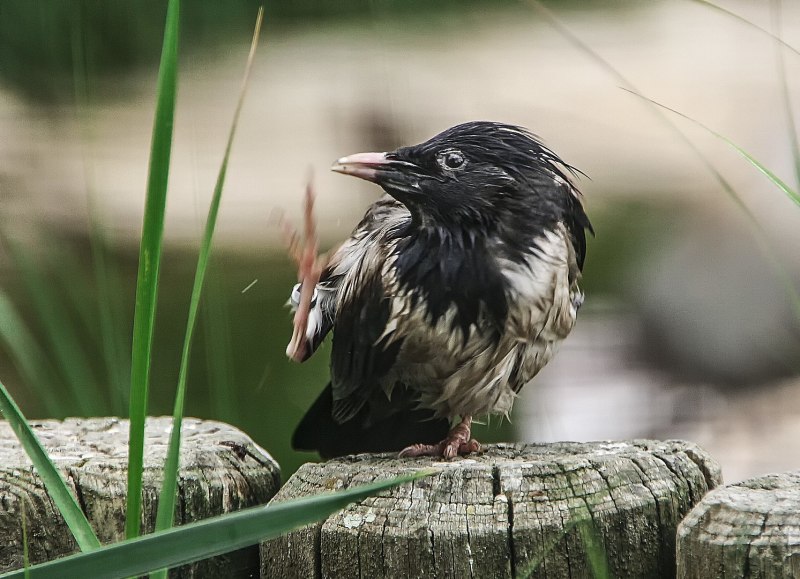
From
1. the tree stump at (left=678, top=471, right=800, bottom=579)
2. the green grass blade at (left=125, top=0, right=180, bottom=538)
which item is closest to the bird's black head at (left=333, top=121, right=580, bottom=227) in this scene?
the tree stump at (left=678, top=471, right=800, bottom=579)

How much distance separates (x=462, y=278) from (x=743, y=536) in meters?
0.97

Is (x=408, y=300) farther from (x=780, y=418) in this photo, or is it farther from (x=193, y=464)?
(x=780, y=418)

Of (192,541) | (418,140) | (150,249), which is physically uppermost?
(418,140)

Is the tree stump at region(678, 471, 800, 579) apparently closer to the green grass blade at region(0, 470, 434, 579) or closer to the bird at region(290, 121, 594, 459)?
the green grass blade at region(0, 470, 434, 579)

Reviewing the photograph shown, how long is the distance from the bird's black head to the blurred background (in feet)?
4.33

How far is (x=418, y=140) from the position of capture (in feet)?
20.8

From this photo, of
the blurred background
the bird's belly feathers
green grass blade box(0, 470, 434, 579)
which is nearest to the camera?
green grass blade box(0, 470, 434, 579)

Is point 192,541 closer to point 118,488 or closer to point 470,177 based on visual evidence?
point 118,488

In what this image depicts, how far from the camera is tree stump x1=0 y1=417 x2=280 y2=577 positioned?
187 centimetres

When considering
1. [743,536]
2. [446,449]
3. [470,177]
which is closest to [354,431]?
[446,449]

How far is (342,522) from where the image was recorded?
5.87 ft

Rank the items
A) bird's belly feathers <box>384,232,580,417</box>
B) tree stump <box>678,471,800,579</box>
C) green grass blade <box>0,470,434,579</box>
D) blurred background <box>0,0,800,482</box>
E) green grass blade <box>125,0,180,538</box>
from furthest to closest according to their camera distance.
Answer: blurred background <box>0,0,800,482</box>, bird's belly feathers <box>384,232,580,417</box>, tree stump <box>678,471,800,579</box>, green grass blade <box>125,0,180,538</box>, green grass blade <box>0,470,434,579</box>

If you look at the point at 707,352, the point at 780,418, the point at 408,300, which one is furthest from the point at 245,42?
the point at 408,300

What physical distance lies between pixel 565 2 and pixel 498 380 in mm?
5598
